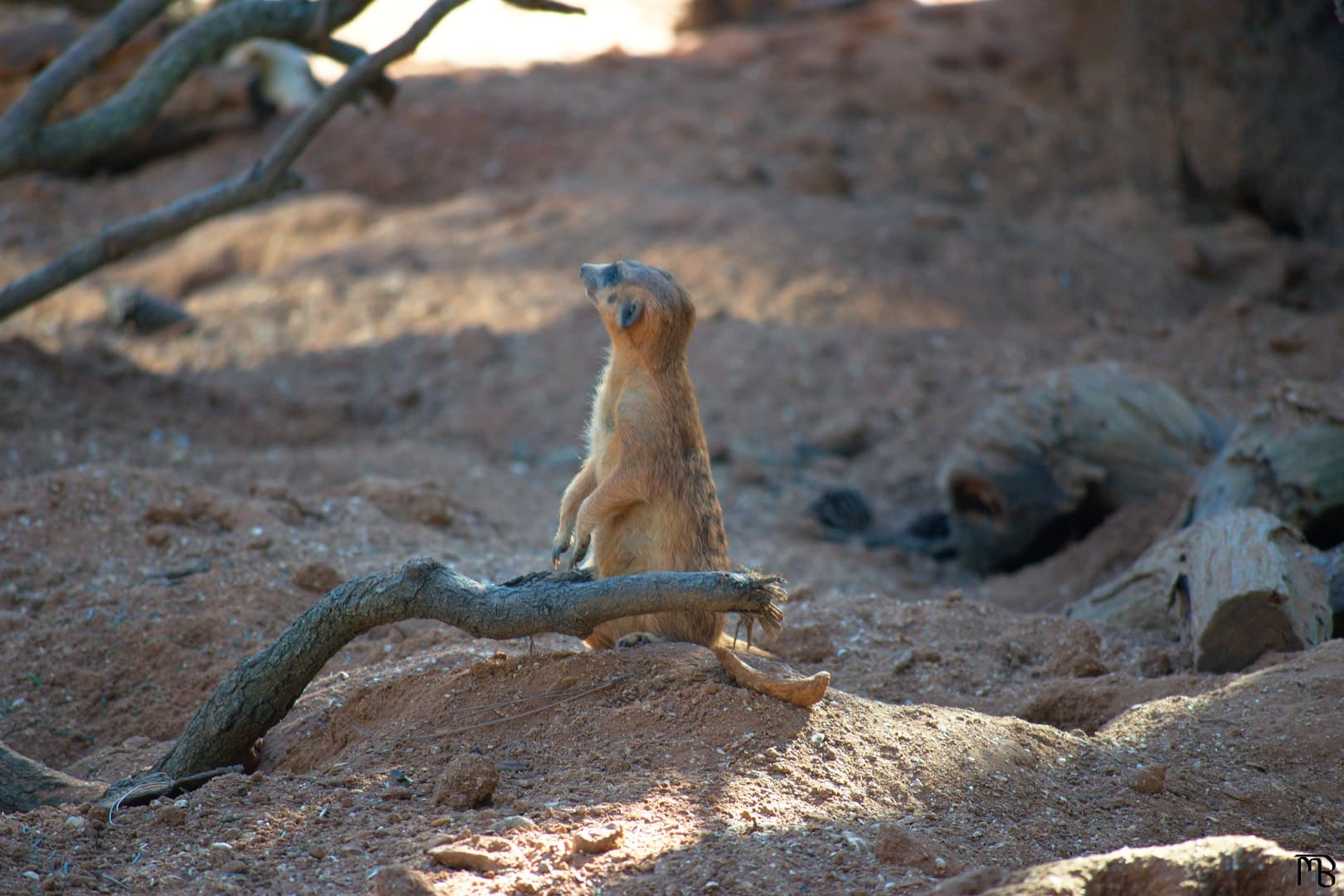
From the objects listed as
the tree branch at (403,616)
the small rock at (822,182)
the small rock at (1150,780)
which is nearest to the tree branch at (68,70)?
the tree branch at (403,616)

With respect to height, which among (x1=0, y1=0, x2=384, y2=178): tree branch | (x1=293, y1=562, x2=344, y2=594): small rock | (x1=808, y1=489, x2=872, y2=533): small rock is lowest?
(x1=808, y1=489, x2=872, y2=533): small rock

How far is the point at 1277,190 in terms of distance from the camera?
10.2 metres

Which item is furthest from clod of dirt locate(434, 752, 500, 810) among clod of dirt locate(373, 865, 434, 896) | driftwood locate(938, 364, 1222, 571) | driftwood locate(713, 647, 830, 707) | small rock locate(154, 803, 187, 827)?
driftwood locate(938, 364, 1222, 571)

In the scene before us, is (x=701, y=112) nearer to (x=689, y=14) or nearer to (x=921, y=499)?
(x=689, y=14)

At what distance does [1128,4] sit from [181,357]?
937 cm

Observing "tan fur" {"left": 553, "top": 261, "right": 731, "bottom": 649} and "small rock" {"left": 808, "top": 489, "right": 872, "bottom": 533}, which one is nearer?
"tan fur" {"left": 553, "top": 261, "right": 731, "bottom": 649}

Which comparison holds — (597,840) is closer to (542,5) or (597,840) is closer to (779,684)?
(779,684)

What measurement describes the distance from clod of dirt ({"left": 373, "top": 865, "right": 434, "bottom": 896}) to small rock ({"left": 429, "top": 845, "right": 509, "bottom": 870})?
0.12m

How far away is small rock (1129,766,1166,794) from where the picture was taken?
3207mm

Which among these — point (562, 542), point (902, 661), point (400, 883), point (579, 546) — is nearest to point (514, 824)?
point (400, 883)

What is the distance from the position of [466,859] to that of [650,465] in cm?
148

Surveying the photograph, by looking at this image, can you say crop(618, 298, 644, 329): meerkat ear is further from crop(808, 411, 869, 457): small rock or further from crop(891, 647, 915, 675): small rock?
crop(808, 411, 869, 457): small rock

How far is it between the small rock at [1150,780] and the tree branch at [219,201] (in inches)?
179

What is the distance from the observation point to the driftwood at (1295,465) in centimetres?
509
